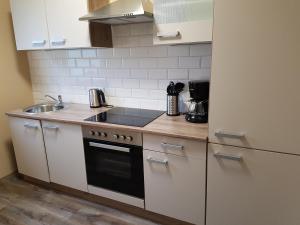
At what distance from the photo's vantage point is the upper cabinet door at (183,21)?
1.66m

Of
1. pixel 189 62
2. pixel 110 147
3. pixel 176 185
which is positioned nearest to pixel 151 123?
pixel 110 147

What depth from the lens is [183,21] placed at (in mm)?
1718

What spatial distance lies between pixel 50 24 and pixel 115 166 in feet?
4.72

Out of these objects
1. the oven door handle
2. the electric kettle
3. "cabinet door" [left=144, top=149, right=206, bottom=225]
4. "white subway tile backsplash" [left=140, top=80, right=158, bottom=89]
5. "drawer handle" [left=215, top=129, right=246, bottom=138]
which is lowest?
"cabinet door" [left=144, top=149, right=206, bottom=225]

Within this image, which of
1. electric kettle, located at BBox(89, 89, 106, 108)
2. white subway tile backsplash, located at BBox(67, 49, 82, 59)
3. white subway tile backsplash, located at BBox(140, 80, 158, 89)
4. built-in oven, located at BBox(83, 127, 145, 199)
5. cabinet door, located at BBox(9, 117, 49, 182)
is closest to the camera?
built-in oven, located at BBox(83, 127, 145, 199)

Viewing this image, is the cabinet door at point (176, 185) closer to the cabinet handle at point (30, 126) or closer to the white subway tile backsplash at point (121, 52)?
the white subway tile backsplash at point (121, 52)

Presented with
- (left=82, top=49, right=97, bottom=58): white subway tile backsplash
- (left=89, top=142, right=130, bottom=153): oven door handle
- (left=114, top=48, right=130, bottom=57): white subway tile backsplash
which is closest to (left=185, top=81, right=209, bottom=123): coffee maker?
(left=89, top=142, right=130, bottom=153): oven door handle

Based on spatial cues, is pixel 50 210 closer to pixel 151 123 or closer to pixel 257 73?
pixel 151 123

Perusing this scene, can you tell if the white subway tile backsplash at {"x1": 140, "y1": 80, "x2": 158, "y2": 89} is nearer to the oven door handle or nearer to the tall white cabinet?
the oven door handle

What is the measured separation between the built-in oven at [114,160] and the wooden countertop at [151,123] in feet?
0.31

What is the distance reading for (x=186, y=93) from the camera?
2184mm

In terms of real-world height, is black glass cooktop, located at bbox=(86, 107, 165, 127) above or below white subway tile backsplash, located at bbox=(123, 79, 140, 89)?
below

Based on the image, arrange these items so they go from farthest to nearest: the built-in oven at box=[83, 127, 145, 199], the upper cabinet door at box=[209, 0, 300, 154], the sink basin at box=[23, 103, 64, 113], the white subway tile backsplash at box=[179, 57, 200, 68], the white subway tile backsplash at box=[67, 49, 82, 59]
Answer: the sink basin at box=[23, 103, 64, 113] < the white subway tile backsplash at box=[67, 49, 82, 59] < the white subway tile backsplash at box=[179, 57, 200, 68] < the built-in oven at box=[83, 127, 145, 199] < the upper cabinet door at box=[209, 0, 300, 154]

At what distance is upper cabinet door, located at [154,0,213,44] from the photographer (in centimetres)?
166
